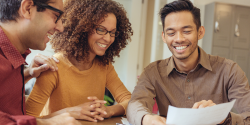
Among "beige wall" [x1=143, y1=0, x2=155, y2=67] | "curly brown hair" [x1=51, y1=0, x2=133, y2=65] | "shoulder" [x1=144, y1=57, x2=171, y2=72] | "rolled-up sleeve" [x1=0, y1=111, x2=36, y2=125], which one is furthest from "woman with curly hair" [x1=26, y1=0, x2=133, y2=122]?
"beige wall" [x1=143, y1=0, x2=155, y2=67]

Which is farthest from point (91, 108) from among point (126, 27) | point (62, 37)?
point (126, 27)

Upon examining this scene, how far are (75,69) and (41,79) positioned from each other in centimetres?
24

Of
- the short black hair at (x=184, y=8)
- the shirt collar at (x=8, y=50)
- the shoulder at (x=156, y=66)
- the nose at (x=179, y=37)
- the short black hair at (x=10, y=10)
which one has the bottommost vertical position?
the shoulder at (x=156, y=66)

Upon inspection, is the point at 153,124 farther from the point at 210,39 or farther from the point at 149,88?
the point at 210,39

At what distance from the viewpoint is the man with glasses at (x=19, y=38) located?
947 millimetres

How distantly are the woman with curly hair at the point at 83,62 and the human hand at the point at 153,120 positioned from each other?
1.01 feet

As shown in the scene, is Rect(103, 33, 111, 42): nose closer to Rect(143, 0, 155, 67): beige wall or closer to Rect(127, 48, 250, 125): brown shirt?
Rect(127, 48, 250, 125): brown shirt

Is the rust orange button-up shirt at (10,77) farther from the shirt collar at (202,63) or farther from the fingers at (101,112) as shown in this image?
the shirt collar at (202,63)

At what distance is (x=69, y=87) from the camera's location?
1463 mm

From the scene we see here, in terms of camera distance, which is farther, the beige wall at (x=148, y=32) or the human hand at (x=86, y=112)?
the beige wall at (x=148, y=32)

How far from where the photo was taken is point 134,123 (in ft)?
3.80

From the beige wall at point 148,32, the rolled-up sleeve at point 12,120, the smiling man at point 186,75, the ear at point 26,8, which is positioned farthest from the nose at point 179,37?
the beige wall at point 148,32

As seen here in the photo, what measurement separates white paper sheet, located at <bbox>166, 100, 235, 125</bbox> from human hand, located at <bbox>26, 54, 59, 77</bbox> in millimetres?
Result: 817

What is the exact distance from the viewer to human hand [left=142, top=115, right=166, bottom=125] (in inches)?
38.9
